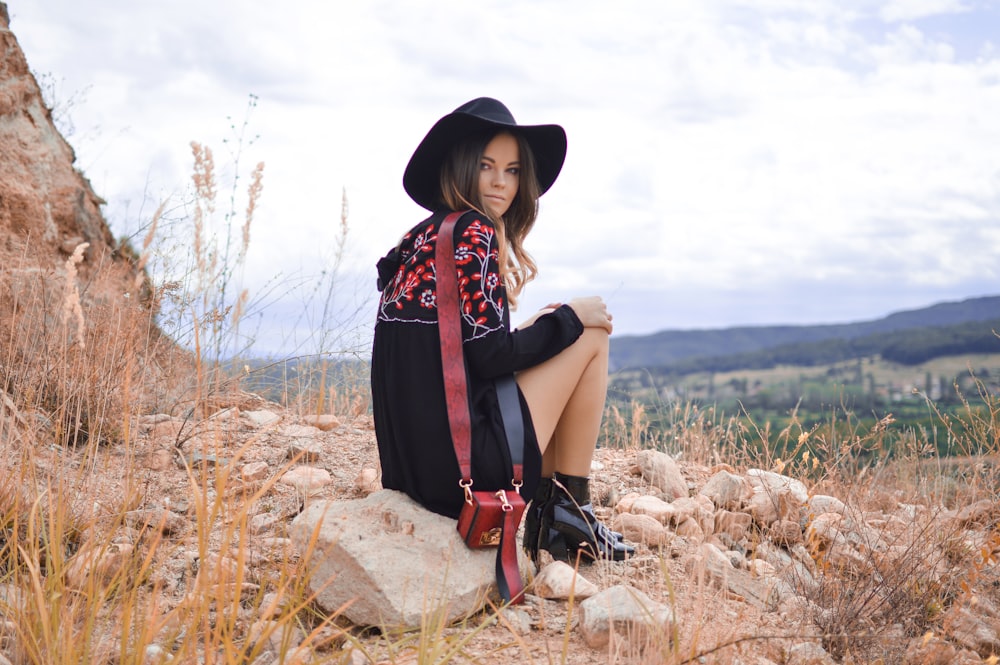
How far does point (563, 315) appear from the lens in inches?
109

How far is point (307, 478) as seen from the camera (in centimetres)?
355

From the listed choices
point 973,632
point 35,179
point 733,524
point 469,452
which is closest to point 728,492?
point 733,524

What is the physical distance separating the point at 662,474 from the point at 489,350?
1853 mm

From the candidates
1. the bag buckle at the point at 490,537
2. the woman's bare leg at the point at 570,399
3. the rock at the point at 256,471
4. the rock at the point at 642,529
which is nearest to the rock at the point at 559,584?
the bag buckle at the point at 490,537

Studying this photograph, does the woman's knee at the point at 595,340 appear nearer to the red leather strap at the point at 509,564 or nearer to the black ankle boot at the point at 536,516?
the black ankle boot at the point at 536,516

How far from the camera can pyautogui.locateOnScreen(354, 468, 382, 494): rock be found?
358cm

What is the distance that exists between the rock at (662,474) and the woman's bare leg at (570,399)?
1.29m

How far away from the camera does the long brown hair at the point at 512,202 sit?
294 centimetres

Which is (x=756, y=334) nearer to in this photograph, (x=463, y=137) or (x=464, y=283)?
(x=463, y=137)

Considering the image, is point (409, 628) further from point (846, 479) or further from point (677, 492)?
point (846, 479)

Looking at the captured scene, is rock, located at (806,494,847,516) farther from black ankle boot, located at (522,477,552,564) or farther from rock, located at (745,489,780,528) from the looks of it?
black ankle boot, located at (522,477,552,564)

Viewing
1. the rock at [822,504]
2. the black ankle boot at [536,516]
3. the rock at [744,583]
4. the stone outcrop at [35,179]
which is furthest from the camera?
the stone outcrop at [35,179]

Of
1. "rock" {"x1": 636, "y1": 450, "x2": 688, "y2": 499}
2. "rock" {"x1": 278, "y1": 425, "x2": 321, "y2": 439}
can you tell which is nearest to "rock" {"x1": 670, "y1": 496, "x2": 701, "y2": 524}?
"rock" {"x1": 636, "y1": 450, "x2": 688, "y2": 499}

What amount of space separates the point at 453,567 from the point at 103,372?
199 centimetres
